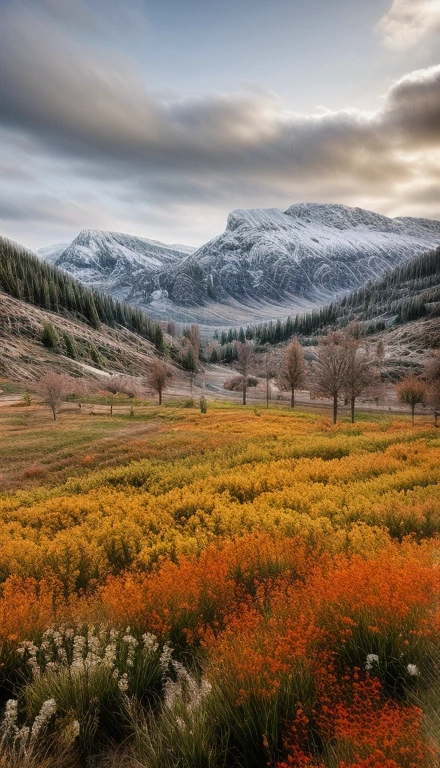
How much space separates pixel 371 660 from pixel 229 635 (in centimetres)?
184

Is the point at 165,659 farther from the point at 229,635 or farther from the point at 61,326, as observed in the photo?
the point at 61,326

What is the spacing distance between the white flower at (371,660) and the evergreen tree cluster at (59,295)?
162 metres

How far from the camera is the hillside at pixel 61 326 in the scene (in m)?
111

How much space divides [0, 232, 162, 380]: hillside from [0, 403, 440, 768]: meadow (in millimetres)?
100046

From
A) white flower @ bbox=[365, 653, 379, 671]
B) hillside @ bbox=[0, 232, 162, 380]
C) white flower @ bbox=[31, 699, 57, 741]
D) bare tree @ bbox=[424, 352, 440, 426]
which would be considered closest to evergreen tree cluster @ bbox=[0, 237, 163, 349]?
hillside @ bbox=[0, 232, 162, 380]

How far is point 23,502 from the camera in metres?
15.6

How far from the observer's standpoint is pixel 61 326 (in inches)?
5389

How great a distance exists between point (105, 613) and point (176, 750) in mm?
2914

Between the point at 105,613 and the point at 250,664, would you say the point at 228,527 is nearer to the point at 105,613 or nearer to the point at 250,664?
Result: the point at 105,613

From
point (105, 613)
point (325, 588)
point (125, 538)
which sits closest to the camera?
point (325, 588)

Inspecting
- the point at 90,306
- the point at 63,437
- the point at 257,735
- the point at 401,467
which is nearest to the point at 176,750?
the point at 257,735

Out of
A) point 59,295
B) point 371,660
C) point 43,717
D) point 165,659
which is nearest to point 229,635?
point 165,659

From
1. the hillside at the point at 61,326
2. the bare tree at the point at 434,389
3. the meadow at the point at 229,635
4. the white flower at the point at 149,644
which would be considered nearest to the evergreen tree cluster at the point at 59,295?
the hillside at the point at 61,326

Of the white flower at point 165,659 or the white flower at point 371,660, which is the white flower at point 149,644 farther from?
the white flower at point 371,660
